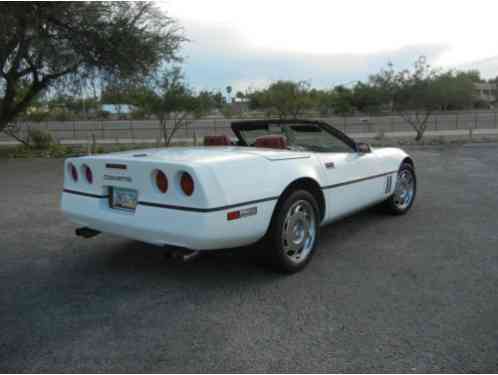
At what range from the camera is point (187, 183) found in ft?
9.77

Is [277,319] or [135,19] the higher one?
[135,19]

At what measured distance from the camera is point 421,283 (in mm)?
3400

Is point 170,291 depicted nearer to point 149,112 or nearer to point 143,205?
point 143,205

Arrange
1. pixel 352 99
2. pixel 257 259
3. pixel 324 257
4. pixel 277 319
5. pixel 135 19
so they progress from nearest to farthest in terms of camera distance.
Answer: pixel 277 319 → pixel 257 259 → pixel 324 257 → pixel 135 19 → pixel 352 99

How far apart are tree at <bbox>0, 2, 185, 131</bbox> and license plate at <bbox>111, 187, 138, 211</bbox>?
388 inches

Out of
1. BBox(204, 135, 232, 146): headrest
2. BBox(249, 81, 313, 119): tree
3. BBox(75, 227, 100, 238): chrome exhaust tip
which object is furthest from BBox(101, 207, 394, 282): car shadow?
BBox(249, 81, 313, 119): tree

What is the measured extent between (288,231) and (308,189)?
49 centimetres

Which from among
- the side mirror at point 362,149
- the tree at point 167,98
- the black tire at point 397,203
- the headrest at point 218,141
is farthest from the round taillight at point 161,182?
the tree at point 167,98

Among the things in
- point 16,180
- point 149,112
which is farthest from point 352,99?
point 16,180

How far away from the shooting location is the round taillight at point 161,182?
3.08 metres

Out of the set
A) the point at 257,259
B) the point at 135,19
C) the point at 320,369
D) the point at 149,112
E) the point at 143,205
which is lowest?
the point at 320,369

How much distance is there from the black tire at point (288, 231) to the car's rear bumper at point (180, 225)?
12 centimetres

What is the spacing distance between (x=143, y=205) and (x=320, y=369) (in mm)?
1704

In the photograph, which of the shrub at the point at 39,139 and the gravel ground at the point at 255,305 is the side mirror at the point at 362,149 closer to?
the gravel ground at the point at 255,305
